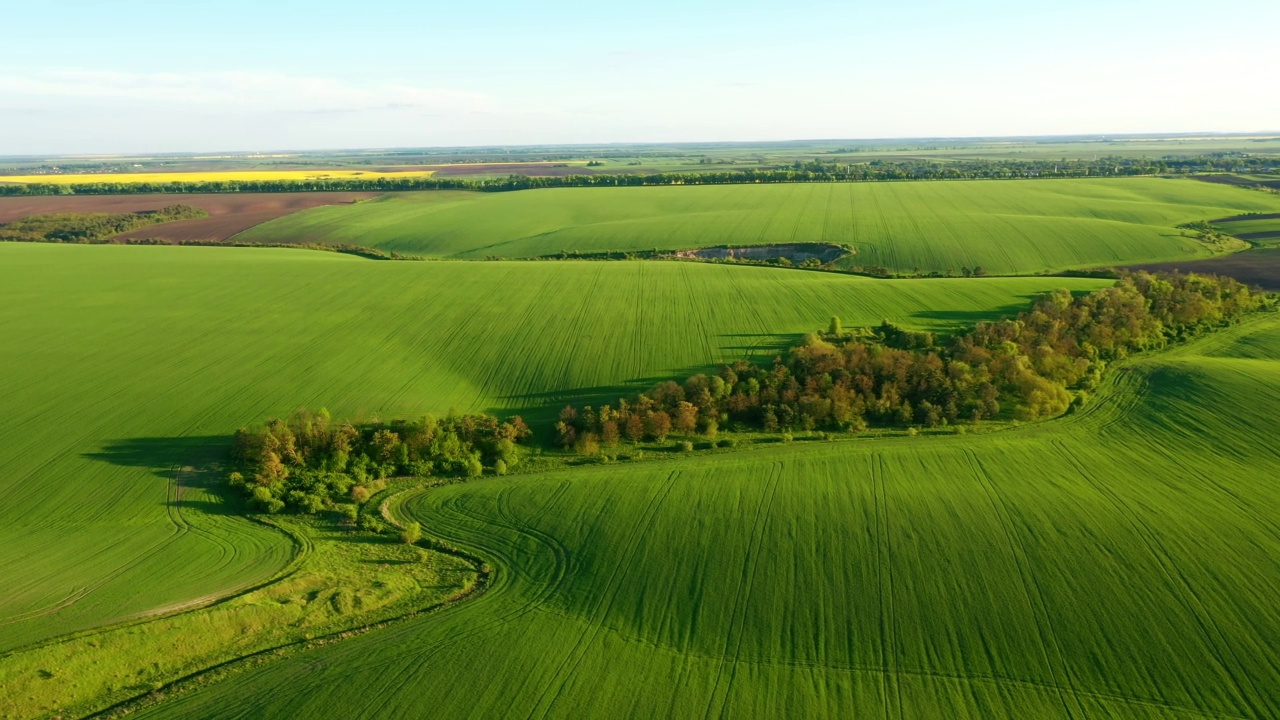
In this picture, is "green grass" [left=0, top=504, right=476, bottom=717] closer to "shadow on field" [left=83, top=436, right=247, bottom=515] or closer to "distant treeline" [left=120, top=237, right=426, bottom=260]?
"shadow on field" [left=83, top=436, right=247, bottom=515]

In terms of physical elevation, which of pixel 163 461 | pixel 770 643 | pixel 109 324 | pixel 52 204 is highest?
pixel 52 204

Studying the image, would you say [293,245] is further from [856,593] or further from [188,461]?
[856,593]

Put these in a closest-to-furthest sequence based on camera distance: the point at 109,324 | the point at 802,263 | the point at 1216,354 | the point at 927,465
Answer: the point at 927,465, the point at 1216,354, the point at 109,324, the point at 802,263

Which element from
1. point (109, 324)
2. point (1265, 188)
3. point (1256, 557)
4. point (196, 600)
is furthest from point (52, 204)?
point (1265, 188)

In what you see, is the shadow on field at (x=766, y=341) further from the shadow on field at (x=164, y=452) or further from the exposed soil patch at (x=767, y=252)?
the exposed soil patch at (x=767, y=252)

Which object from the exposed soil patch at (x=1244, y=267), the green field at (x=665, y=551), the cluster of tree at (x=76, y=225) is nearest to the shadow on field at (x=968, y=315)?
the green field at (x=665, y=551)

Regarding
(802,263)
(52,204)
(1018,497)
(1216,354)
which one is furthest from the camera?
(52,204)

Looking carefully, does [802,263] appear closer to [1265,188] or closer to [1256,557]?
[1256,557]
